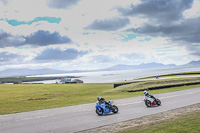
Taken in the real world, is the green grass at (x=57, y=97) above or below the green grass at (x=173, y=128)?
above

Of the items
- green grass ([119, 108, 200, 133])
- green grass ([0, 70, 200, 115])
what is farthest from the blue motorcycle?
green grass ([0, 70, 200, 115])

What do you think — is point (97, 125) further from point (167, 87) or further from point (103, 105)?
point (167, 87)

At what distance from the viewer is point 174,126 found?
8844 millimetres

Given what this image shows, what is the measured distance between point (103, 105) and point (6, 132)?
Answer: 5861 millimetres

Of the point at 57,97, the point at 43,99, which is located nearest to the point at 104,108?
the point at 43,99

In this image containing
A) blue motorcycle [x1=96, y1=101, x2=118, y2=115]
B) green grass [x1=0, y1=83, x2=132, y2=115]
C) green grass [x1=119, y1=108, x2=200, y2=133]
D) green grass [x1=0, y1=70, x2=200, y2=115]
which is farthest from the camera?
green grass [x1=0, y1=70, x2=200, y2=115]

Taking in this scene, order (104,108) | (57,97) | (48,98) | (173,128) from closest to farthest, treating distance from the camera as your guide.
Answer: (173,128) → (104,108) → (48,98) → (57,97)

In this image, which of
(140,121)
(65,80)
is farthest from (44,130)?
(65,80)

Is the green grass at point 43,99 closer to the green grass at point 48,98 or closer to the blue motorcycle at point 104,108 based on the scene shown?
the green grass at point 48,98

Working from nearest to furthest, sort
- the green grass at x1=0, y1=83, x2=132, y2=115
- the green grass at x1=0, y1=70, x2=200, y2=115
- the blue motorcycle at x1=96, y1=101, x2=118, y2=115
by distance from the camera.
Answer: the blue motorcycle at x1=96, y1=101, x2=118, y2=115
the green grass at x1=0, y1=83, x2=132, y2=115
the green grass at x1=0, y1=70, x2=200, y2=115

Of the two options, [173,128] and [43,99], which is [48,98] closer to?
[43,99]

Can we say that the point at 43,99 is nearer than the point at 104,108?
No

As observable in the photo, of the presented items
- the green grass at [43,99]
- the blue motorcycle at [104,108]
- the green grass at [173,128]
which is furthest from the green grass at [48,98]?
the green grass at [173,128]

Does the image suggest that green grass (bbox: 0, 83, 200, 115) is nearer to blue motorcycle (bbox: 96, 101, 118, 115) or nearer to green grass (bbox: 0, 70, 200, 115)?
green grass (bbox: 0, 70, 200, 115)
